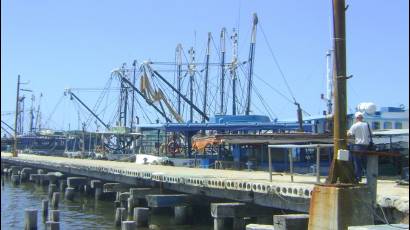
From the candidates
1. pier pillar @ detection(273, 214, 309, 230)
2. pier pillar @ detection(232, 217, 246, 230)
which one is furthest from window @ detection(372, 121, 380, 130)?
pier pillar @ detection(273, 214, 309, 230)

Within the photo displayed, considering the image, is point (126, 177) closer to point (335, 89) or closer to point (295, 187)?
point (295, 187)

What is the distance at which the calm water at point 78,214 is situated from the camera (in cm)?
2614

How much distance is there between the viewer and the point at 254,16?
74.7 metres

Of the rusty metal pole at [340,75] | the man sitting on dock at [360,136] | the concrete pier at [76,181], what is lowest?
the concrete pier at [76,181]

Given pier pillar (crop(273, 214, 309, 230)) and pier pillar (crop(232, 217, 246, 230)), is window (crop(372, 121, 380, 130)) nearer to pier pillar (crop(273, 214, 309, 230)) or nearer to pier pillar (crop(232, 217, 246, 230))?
pier pillar (crop(232, 217, 246, 230))

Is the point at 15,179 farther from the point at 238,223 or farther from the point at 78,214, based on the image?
the point at 238,223

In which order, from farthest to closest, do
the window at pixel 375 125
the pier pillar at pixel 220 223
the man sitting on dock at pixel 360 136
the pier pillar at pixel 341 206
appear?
the window at pixel 375 125 < the pier pillar at pixel 220 223 < the man sitting on dock at pixel 360 136 < the pier pillar at pixel 341 206

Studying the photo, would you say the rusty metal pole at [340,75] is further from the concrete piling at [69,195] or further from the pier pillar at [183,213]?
the concrete piling at [69,195]

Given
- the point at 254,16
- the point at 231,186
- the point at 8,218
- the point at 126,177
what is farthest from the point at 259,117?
the point at 231,186

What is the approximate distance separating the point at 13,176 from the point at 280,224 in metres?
45.1

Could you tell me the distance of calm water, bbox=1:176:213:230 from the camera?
2614cm

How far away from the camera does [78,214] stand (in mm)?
31609

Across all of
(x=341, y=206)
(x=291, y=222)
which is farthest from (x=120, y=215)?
(x=341, y=206)

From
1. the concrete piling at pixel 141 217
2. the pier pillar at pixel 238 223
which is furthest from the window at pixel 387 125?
the pier pillar at pixel 238 223
